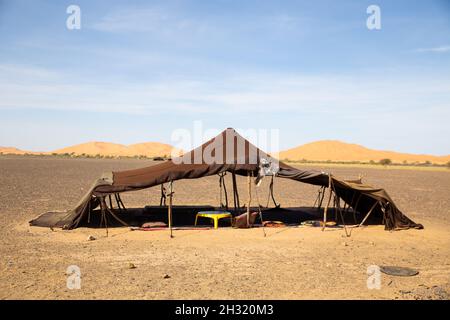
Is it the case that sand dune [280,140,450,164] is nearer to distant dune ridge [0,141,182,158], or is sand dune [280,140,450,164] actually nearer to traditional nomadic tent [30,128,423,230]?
distant dune ridge [0,141,182,158]

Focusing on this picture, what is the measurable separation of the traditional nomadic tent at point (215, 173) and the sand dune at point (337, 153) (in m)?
108

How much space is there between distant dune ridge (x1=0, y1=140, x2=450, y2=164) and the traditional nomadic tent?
95.4 metres

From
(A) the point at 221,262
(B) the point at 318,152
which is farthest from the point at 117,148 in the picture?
(A) the point at 221,262

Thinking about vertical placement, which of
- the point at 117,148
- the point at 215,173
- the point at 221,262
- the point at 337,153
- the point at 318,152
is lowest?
the point at 221,262

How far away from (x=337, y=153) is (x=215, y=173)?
12244 cm

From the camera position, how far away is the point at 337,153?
130m

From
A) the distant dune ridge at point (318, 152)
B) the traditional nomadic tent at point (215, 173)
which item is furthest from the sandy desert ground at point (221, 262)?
the distant dune ridge at point (318, 152)

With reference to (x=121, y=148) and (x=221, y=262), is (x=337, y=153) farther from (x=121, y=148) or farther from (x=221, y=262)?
(x=221, y=262)

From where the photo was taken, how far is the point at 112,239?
1069cm

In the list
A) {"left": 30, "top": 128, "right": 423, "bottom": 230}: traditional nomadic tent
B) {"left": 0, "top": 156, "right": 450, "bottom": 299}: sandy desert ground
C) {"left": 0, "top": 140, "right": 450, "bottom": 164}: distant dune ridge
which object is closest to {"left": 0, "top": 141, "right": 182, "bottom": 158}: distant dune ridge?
{"left": 0, "top": 140, "right": 450, "bottom": 164}: distant dune ridge

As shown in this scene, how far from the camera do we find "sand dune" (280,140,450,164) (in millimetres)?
121875
